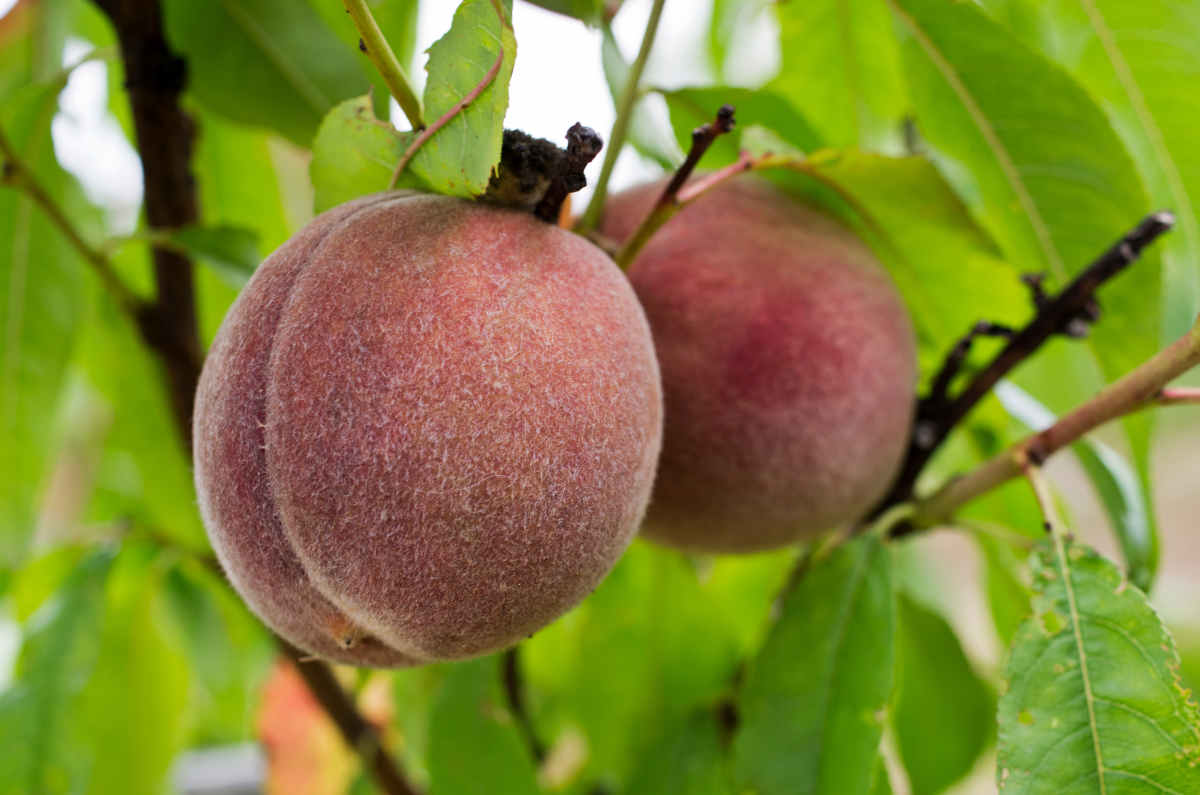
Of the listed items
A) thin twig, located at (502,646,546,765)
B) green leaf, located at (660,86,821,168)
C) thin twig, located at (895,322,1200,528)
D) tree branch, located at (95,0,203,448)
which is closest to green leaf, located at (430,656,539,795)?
thin twig, located at (502,646,546,765)

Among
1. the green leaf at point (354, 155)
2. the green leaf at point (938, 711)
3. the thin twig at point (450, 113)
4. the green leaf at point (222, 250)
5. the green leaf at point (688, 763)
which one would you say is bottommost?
the green leaf at point (688, 763)

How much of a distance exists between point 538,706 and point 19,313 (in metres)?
0.94

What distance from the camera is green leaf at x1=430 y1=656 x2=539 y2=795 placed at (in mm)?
1020

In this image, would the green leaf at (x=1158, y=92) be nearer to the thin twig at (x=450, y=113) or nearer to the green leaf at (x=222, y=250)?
the thin twig at (x=450, y=113)

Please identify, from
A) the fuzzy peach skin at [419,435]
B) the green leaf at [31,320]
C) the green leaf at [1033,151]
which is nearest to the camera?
the fuzzy peach skin at [419,435]

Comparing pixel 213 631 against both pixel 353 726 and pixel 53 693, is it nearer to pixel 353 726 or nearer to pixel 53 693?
pixel 53 693

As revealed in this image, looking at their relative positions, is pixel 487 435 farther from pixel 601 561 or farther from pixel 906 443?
pixel 906 443

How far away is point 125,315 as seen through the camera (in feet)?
3.63

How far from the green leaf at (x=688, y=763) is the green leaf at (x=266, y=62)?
80 centimetres

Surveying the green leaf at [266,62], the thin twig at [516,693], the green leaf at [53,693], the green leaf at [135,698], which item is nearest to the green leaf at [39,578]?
the green leaf at [135,698]

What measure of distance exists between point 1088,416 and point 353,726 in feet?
2.99

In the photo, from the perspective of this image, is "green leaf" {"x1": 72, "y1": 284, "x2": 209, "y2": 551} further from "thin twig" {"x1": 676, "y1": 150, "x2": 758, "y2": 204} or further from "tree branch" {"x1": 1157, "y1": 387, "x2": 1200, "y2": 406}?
"tree branch" {"x1": 1157, "y1": 387, "x2": 1200, "y2": 406}

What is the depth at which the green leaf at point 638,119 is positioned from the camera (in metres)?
0.86

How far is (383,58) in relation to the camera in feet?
2.04
